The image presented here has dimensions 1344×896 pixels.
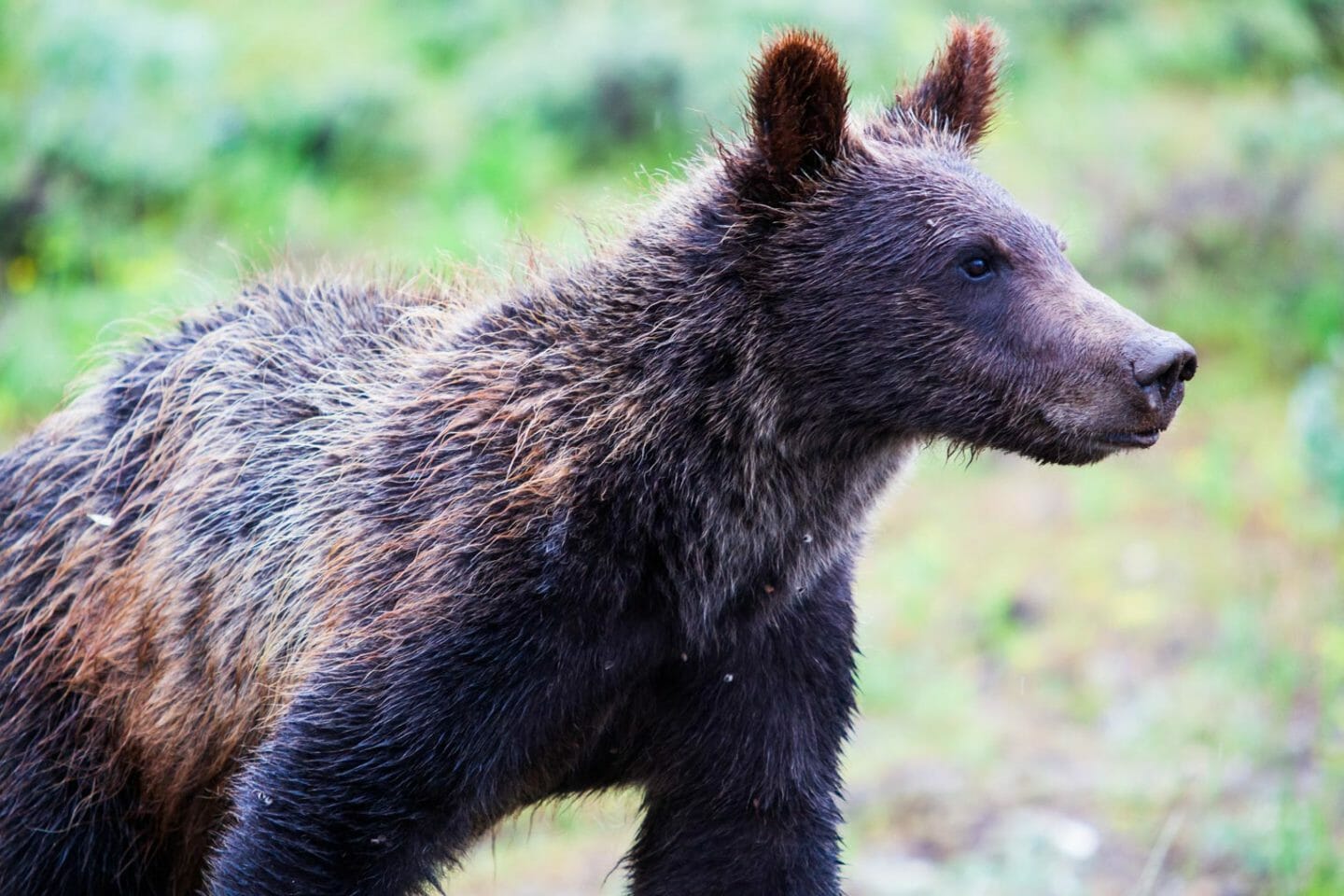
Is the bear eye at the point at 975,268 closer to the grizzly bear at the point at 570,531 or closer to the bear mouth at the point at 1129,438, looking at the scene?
the grizzly bear at the point at 570,531

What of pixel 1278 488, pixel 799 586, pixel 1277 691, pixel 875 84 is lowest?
pixel 799 586

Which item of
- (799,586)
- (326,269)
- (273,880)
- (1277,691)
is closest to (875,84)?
(1277,691)

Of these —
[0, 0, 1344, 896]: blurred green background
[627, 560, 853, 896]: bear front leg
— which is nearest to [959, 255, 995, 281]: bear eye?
[0, 0, 1344, 896]: blurred green background

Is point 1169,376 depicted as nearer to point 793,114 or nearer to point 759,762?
point 793,114

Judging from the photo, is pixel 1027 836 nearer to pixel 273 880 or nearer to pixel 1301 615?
pixel 1301 615

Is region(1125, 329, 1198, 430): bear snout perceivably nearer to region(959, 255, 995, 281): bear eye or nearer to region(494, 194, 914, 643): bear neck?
region(959, 255, 995, 281): bear eye

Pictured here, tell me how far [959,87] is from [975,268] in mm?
767

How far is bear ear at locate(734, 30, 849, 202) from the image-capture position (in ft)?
14.1

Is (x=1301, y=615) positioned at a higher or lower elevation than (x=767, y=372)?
higher

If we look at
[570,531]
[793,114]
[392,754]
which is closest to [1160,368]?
[793,114]

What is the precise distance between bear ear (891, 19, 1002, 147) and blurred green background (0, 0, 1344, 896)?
0.18 meters

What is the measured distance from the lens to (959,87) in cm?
492

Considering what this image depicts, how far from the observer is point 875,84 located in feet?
41.6

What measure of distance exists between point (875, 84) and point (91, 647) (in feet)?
29.7
